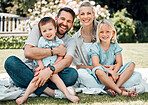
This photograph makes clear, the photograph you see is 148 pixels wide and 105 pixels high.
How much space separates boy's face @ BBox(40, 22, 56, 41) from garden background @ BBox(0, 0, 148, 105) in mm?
830

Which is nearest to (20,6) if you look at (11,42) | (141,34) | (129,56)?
(11,42)

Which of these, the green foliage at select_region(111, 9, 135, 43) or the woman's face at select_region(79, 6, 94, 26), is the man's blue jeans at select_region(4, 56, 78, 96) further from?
the green foliage at select_region(111, 9, 135, 43)

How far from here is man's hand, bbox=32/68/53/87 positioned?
2.33m

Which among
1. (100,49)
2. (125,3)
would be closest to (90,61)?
(100,49)

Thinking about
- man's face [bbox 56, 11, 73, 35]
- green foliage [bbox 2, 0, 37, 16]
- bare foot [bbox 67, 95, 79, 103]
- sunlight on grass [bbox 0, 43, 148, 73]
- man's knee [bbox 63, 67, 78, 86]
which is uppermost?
green foliage [bbox 2, 0, 37, 16]

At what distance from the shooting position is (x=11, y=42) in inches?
309

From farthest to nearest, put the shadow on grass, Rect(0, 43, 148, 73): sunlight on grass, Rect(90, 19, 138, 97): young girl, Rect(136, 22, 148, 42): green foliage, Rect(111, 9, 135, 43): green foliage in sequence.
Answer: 1. Rect(136, 22, 148, 42): green foliage
2. Rect(111, 9, 135, 43): green foliage
3. Rect(0, 43, 148, 73): sunlight on grass
4. Rect(90, 19, 138, 97): young girl
5. the shadow on grass

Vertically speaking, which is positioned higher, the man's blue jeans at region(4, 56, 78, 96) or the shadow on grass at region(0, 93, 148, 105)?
the man's blue jeans at region(4, 56, 78, 96)

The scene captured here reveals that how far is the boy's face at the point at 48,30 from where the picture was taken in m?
2.57

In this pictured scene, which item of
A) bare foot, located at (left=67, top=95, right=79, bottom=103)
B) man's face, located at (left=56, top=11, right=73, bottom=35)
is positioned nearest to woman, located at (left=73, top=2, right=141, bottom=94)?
man's face, located at (left=56, top=11, right=73, bottom=35)

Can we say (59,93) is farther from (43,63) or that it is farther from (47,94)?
(43,63)

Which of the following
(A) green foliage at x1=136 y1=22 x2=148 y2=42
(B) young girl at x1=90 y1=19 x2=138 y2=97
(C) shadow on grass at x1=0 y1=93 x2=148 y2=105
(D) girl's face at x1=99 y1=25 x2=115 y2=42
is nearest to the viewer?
Answer: (C) shadow on grass at x1=0 y1=93 x2=148 y2=105

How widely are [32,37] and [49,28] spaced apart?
11.5 inches

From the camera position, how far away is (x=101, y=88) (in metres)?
2.79
